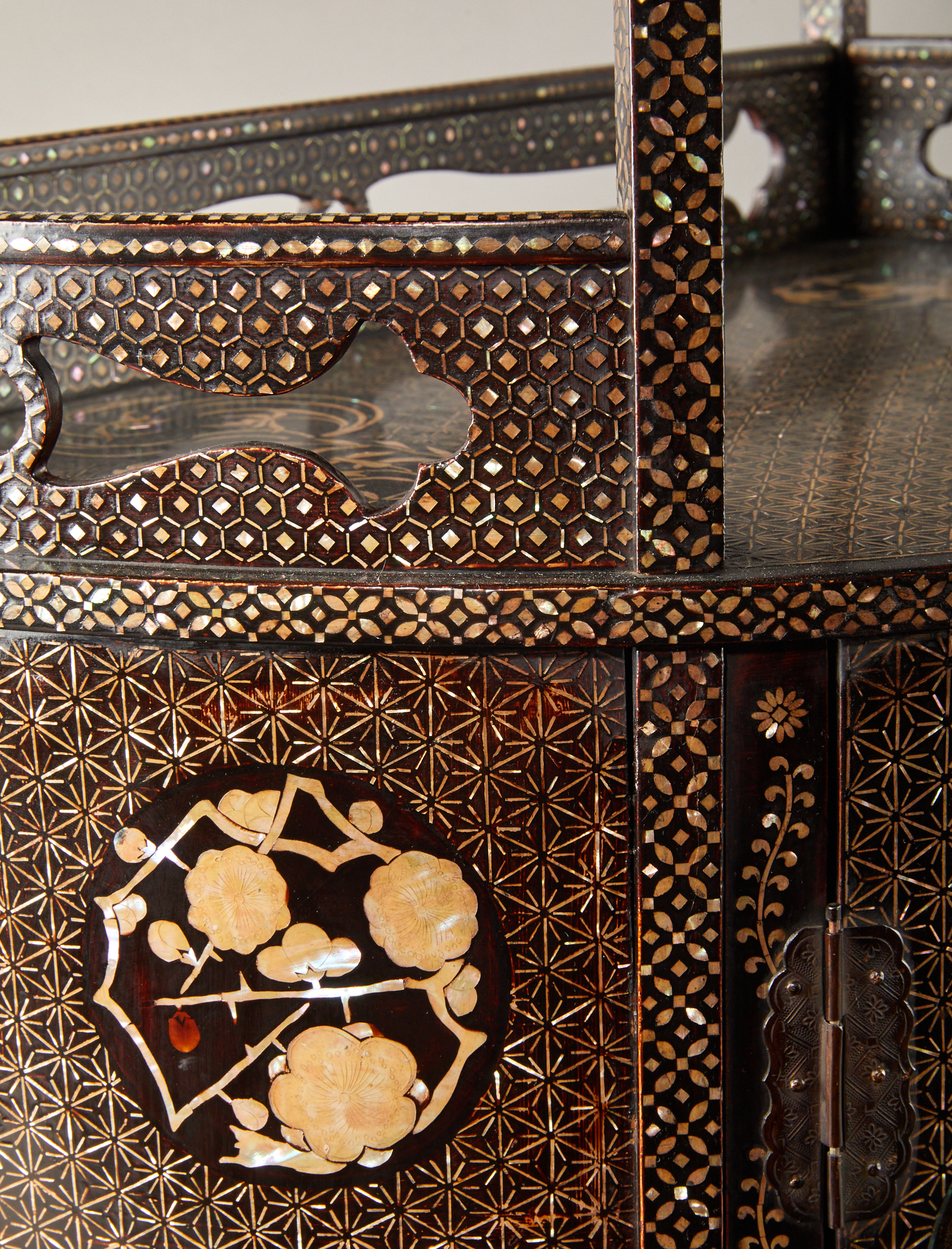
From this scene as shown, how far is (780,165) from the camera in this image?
2066mm

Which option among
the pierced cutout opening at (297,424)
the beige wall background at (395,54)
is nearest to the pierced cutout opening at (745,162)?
the beige wall background at (395,54)

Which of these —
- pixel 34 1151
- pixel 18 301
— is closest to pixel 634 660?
pixel 18 301

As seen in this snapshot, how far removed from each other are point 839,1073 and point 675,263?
0.55 meters

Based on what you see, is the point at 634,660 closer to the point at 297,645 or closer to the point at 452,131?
the point at 297,645

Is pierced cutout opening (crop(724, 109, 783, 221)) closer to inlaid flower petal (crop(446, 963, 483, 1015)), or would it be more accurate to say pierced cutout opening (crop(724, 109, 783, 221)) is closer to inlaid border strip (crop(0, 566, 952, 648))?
inlaid border strip (crop(0, 566, 952, 648))

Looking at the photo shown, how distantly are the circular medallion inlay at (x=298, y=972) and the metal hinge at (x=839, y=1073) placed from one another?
0.65ft

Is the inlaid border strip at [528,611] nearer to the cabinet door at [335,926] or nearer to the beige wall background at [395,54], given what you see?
the cabinet door at [335,926]

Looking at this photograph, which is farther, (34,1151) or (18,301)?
(34,1151)

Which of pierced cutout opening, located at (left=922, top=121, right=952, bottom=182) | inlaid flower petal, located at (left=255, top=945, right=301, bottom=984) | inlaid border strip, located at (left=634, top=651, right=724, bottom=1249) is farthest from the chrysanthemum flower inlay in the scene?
pierced cutout opening, located at (left=922, top=121, right=952, bottom=182)

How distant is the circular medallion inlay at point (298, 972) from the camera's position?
90cm

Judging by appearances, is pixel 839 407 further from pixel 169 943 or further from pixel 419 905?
pixel 169 943

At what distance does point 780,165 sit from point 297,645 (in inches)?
59.1

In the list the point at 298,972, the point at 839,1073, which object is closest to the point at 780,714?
the point at 839,1073

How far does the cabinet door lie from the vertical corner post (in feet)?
0.35
